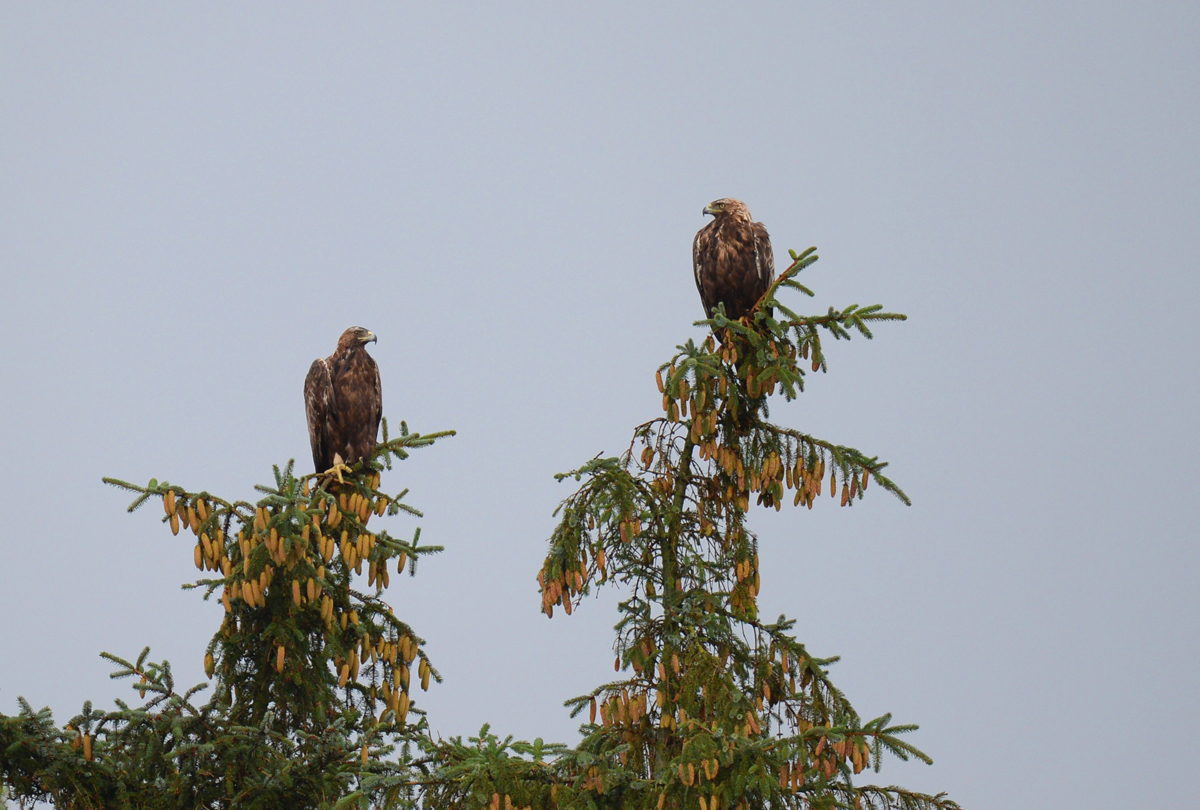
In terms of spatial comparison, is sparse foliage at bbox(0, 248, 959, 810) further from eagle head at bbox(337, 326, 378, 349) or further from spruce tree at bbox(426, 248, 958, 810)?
eagle head at bbox(337, 326, 378, 349)

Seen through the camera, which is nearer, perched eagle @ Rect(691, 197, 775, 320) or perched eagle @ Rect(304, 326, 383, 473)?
perched eagle @ Rect(691, 197, 775, 320)

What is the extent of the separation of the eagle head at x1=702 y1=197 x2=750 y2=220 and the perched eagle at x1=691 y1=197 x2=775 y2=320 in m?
0.05

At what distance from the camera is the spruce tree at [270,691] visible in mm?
6285

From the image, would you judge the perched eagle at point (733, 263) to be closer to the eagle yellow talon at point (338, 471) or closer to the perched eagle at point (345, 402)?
the perched eagle at point (345, 402)

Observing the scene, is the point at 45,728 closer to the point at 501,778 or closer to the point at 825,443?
the point at 501,778

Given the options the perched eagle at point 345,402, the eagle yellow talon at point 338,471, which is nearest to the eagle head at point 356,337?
the perched eagle at point 345,402

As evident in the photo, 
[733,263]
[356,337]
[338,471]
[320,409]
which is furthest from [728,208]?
[338,471]

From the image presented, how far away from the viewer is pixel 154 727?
6.51 m

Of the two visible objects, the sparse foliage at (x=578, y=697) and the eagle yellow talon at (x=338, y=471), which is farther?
the eagle yellow talon at (x=338, y=471)

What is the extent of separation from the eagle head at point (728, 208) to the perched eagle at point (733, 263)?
0.05 meters

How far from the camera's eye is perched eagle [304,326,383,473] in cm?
1034

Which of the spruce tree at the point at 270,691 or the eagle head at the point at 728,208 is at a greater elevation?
the eagle head at the point at 728,208

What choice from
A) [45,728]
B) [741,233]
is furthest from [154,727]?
[741,233]

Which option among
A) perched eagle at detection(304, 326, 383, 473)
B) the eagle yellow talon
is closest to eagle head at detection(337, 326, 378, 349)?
perched eagle at detection(304, 326, 383, 473)
